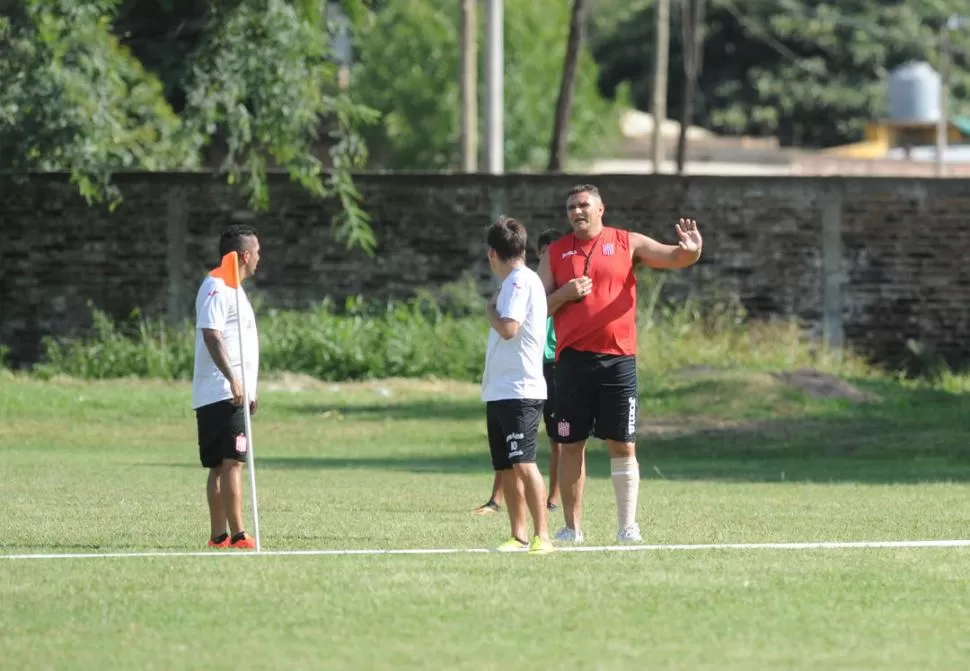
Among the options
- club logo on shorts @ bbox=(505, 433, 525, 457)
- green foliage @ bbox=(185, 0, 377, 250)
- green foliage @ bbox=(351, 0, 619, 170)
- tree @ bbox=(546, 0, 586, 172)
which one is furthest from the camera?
green foliage @ bbox=(351, 0, 619, 170)

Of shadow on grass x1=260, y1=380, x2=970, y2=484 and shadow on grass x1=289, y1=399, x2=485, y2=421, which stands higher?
shadow on grass x1=289, y1=399, x2=485, y2=421

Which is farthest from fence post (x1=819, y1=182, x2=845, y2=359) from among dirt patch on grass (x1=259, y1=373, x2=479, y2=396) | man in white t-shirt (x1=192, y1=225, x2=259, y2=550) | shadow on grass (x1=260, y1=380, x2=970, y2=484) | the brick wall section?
man in white t-shirt (x1=192, y1=225, x2=259, y2=550)

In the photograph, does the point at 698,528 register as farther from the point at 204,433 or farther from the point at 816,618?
the point at 816,618

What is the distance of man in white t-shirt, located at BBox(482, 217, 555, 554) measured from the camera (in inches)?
459

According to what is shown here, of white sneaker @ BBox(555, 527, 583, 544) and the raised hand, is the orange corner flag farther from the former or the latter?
the raised hand

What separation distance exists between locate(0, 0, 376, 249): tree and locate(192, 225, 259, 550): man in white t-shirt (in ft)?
51.7

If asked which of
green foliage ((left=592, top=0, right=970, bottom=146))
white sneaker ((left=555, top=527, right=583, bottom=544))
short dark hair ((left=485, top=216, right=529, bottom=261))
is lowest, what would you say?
white sneaker ((left=555, top=527, right=583, bottom=544))

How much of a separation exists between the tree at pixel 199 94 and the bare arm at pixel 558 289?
52.9 feet

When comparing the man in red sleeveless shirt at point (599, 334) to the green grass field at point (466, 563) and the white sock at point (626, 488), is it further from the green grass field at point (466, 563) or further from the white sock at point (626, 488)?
the green grass field at point (466, 563)

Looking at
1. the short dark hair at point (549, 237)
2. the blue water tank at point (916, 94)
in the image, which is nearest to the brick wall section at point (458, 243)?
the short dark hair at point (549, 237)

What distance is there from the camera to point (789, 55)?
8131 centimetres

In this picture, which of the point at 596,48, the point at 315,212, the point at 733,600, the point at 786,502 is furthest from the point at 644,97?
the point at 733,600

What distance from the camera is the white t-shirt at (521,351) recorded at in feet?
38.3

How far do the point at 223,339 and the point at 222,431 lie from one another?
0.56 meters
